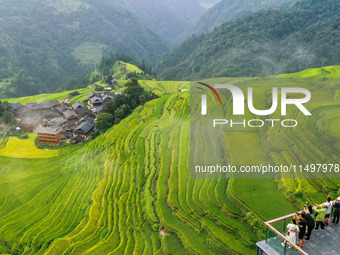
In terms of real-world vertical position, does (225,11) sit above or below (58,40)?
above

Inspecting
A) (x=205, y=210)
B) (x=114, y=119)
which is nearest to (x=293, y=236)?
(x=205, y=210)

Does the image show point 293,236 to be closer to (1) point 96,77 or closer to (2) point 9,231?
(2) point 9,231

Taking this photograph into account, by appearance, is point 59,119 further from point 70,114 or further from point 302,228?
point 302,228

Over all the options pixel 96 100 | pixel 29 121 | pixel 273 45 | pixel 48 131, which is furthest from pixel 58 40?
pixel 48 131

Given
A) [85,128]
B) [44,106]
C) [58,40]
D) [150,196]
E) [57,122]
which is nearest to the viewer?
[150,196]

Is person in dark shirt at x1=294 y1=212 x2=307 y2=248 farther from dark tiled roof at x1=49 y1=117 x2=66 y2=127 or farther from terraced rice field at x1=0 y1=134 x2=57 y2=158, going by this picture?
dark tiled roof at x1=49 y1=117 x2=66 y2=127

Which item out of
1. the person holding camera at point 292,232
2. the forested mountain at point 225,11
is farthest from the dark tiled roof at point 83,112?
the forested mountain at point 225,11

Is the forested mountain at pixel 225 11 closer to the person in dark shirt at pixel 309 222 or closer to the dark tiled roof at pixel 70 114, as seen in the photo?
the dark tiled roof at pixel 70 114

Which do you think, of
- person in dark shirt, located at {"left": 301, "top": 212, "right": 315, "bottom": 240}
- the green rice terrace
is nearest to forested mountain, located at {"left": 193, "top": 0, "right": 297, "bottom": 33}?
the green rice terrace
